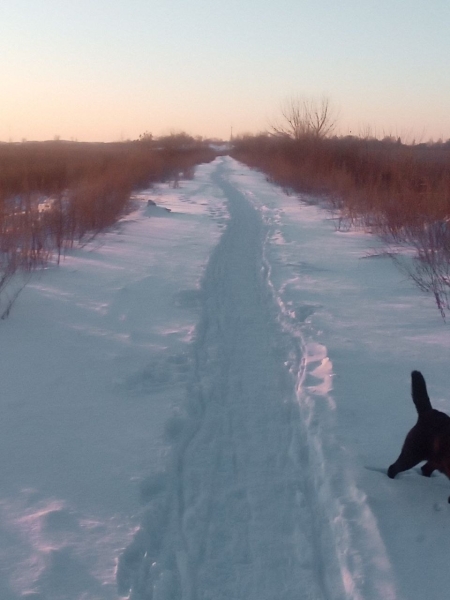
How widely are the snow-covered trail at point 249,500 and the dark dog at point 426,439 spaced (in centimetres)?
40

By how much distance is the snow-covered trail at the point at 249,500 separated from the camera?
117 inches

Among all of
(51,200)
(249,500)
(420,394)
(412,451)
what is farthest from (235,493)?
(51,200)

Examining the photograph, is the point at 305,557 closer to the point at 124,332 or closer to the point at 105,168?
the point at 124,332

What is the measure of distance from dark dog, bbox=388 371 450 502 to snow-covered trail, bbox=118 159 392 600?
40 centimetres

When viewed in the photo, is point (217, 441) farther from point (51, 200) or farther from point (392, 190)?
point (392, 190)

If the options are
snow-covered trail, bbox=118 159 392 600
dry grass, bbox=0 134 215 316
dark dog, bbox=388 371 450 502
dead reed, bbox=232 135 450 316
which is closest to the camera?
snow-covered trail, bbox=118 159 392 600

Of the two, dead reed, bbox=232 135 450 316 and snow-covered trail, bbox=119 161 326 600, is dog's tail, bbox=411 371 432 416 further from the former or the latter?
dead reed, bbox=232 135 450 316

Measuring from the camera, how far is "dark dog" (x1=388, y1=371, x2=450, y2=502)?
3434mm

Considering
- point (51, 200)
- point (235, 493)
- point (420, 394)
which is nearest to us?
point (420, 394)

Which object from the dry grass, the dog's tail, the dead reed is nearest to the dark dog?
the dog's tail

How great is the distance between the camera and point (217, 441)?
14.3 ft

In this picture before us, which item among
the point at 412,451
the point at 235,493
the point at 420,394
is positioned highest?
the point at 420,394

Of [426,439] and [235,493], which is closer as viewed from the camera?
[426,439]

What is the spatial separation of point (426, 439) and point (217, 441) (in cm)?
149
